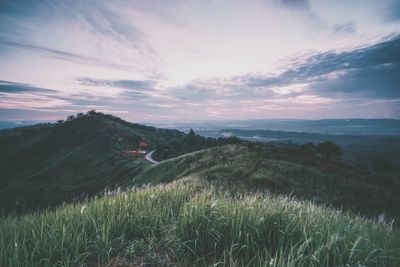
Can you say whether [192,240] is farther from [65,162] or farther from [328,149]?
[65,162]

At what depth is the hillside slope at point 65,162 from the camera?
87375 mm

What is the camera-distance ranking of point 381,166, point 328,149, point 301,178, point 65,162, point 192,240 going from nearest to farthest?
point 192,240 → point 301,178 → point 381,166 → point 328,149 → point 65,162

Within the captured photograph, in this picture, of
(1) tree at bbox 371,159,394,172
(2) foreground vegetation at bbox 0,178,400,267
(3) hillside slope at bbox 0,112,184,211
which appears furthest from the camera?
(3) hillside slope at bbox 0,112,184,211

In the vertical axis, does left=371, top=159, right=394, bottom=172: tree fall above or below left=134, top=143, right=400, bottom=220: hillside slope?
below

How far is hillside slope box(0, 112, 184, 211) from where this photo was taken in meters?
87.4

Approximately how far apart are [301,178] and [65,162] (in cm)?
11153

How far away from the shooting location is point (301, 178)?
122 ft

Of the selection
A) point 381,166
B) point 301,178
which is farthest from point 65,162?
point 381,166

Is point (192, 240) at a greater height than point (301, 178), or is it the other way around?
point (192, 240)

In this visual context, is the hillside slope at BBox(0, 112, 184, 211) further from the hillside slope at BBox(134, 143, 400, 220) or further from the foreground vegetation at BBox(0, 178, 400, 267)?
the foreground vegetation at BBox(0, 178, 400, 267)

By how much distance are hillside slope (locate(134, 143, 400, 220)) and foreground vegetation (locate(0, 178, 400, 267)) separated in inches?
910

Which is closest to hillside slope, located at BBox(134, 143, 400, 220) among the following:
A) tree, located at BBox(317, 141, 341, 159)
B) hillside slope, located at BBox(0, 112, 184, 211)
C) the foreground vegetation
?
the foreground vegetation

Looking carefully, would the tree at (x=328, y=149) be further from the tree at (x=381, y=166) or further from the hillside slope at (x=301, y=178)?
the hillside slope at (x=301, y=178)

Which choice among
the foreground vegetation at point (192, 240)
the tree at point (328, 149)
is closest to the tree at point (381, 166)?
the tree at point (328, 149)
